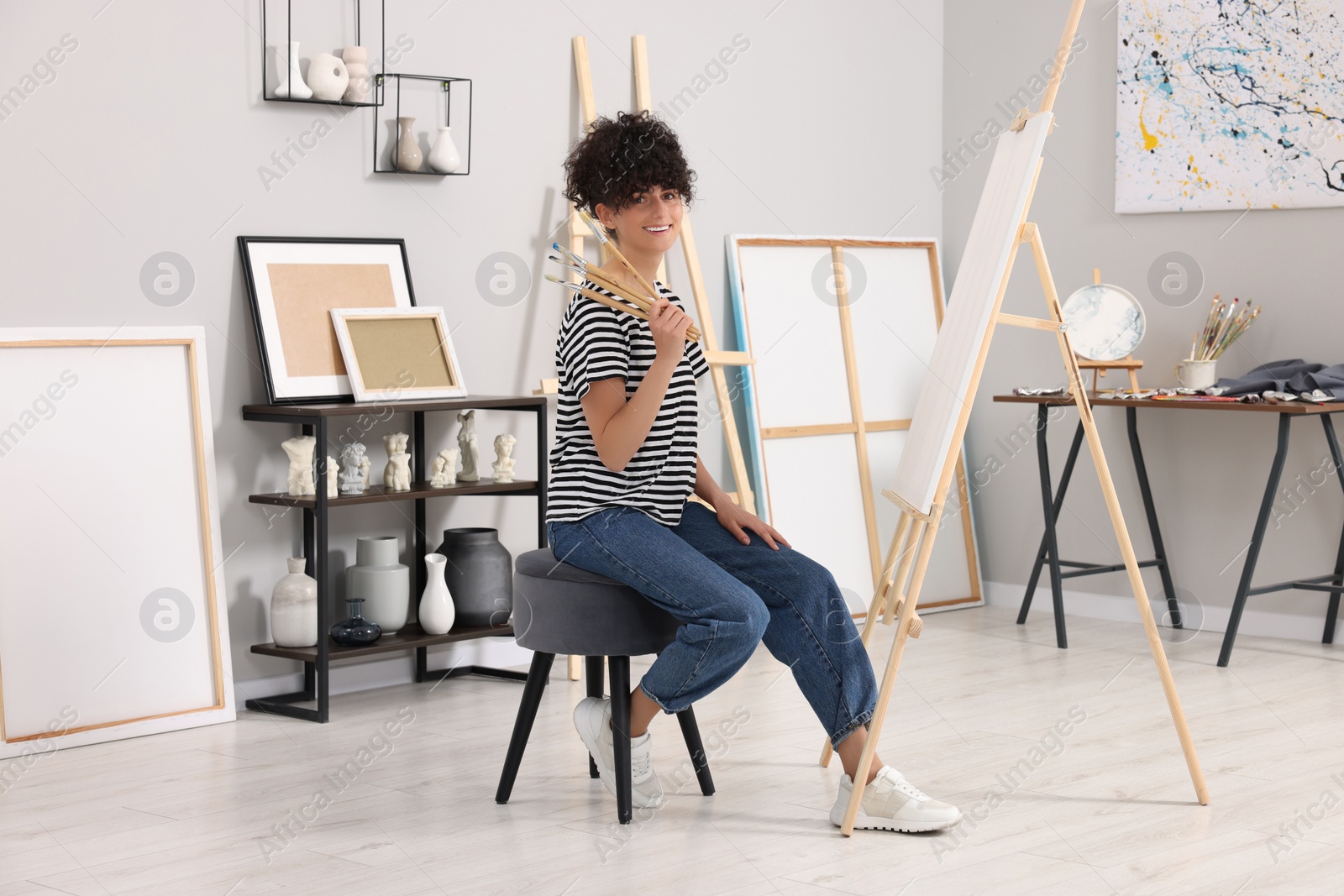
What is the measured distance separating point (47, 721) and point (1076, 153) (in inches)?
141

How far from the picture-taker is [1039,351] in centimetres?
463

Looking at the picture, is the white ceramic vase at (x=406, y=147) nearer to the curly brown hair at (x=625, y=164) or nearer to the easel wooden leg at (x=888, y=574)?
the curly brown hair at (x=625, y=164)

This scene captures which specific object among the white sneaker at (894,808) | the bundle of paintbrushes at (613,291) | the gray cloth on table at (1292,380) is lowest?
the white sneaker at (894,808)

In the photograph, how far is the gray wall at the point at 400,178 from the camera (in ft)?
10.1

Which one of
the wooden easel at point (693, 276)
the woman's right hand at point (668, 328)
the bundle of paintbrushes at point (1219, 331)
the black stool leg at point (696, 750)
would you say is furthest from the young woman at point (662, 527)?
the bundle of paintbrushes at point (1219, 331)

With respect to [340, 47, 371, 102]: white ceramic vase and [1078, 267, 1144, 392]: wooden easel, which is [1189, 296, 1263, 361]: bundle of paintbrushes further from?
[340, 47, 371, 102]: white ceramic vase

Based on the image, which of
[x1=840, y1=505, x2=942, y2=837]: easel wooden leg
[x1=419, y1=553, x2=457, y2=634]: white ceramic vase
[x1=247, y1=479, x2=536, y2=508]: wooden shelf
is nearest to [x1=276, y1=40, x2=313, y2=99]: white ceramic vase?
[x1=247, y1=479, x2=536, y2=508]: wooden shelf

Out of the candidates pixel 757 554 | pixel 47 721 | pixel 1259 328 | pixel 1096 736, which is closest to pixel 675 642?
pixel 757 554

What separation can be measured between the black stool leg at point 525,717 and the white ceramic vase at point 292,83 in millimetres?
1660

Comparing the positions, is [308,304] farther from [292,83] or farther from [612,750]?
[612,750]

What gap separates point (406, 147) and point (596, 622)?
1721mm

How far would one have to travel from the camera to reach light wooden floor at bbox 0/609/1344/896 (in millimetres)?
2178

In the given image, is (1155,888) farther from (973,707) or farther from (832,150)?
(832,150)

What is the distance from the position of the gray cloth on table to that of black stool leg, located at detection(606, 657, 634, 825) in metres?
2.30
